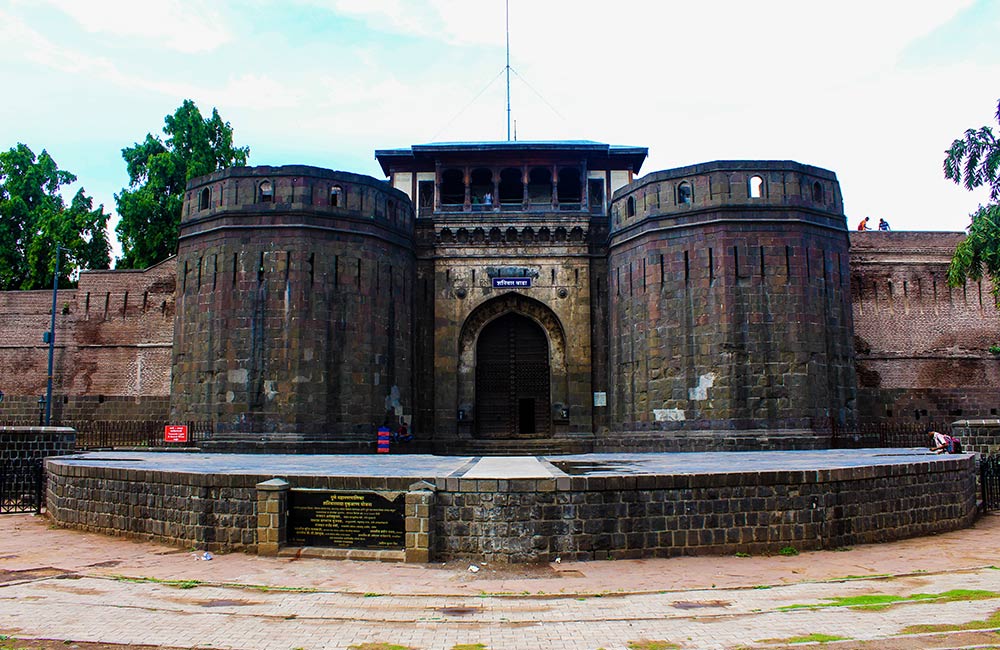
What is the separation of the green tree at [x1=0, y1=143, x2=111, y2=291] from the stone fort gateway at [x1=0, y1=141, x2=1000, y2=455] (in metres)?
6.14

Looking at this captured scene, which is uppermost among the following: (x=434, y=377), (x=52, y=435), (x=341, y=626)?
(x=434, y=377)

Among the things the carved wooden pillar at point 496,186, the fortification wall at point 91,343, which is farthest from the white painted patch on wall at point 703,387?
the fortification wall at point 91,343

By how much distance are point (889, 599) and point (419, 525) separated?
5526mm

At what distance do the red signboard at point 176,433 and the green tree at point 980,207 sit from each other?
22.1 m

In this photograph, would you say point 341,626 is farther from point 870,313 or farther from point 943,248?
point 943,248

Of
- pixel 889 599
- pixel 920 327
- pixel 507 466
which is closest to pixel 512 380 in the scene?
pixel 507 466

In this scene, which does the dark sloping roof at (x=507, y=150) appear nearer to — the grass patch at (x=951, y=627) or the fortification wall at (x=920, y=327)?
the fortification wall at (x=920, y=327)

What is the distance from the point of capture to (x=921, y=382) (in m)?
28.3

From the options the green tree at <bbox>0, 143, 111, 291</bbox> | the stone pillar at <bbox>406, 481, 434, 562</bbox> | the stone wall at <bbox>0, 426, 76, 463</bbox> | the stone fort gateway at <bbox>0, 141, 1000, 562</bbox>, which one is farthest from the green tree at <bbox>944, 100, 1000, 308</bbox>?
the green tree at <bbox>0, 143, 111, 291</bbox>

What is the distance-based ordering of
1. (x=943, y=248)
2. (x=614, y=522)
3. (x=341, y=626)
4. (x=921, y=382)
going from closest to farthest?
(x=341, y=626), (x=614, y=522), (x=921, y=382), (x=943, y=248)

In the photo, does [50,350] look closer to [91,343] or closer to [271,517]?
[91,343]

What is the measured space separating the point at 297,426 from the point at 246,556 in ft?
37.5

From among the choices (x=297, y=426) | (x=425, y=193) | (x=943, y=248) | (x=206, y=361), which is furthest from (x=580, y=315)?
(x=943, y=248)

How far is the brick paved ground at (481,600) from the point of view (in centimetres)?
704
